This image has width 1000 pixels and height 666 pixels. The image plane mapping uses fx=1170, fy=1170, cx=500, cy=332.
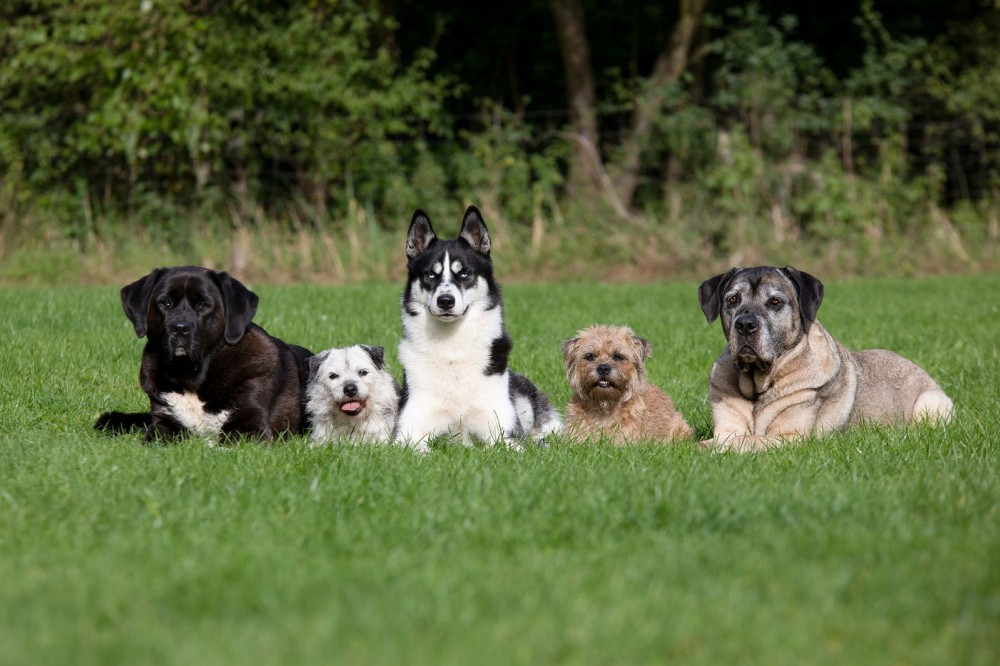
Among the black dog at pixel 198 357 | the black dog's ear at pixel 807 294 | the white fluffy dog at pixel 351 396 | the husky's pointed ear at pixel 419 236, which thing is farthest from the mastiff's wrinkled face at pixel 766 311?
the black dog at pixel 198 357

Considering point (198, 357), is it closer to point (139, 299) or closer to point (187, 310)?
point (187, 310)

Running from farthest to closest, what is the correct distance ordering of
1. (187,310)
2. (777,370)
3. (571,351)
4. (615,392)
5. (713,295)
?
1. (571,351)
2. (615,392)
3. (713,295)
4. (777,370)
5. (187,310)

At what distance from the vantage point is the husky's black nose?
24.2 feet

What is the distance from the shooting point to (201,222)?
1920 cm

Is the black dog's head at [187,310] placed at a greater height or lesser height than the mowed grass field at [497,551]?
greater

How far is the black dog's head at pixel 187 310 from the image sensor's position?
23.2 ft

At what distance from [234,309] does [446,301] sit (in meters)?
1.33

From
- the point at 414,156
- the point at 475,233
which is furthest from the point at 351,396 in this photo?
the point at 414,156

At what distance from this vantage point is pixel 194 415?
7230 mm

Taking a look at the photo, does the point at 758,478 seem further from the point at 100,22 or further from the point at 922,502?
the point at 100,22

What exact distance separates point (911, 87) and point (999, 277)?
5.48 metres

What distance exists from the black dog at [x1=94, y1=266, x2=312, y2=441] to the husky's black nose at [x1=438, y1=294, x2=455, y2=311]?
1.20 m

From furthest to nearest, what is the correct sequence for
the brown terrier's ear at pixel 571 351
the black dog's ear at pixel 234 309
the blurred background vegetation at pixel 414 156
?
the blurred background vegetation at pixel 414 156, the brown terrier's ear at pixel 571 351, the black dog's ear at pixel 234 309

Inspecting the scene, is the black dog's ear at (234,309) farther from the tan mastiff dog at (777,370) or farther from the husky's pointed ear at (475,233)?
the tan mastiff dog at (777,370)
